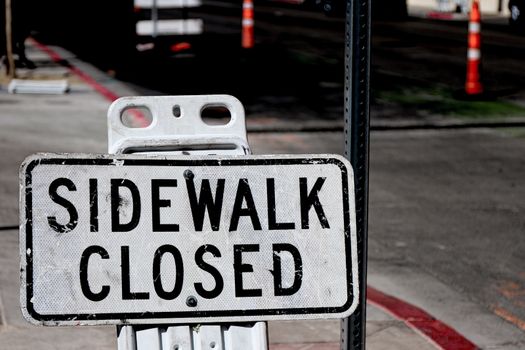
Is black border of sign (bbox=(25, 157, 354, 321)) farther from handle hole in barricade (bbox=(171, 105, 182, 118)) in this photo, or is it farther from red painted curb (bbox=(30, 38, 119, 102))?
red painted curb (bbox=(30, 38, 119, 102))

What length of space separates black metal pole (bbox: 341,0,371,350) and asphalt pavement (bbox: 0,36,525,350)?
2.57 m

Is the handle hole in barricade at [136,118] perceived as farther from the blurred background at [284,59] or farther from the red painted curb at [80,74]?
the blurred background at [284,59]

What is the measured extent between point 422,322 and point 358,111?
11.3ft

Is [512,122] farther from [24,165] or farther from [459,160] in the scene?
[24,165]

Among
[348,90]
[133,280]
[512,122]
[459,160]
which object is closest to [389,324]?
[348,90]

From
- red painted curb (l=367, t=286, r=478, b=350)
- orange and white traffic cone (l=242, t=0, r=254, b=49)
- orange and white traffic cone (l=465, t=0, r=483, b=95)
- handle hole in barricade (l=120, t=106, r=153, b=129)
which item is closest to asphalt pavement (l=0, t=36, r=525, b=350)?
red painted curb (l=367, t=286, r=478, b=350)

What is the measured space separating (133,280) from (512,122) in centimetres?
1209

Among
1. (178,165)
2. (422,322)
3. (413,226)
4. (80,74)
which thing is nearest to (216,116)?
(80,74)

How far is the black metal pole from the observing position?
4.09m

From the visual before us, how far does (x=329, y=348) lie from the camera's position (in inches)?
261

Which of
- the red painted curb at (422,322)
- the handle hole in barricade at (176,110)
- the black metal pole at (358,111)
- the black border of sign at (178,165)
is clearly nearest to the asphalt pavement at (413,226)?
the red painted curb at (422,322)

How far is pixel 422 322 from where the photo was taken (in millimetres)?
7273

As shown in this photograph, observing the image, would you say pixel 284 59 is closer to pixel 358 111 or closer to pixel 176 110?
pixel 176 110

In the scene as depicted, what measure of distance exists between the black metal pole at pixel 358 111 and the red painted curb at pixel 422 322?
2.80 metres
